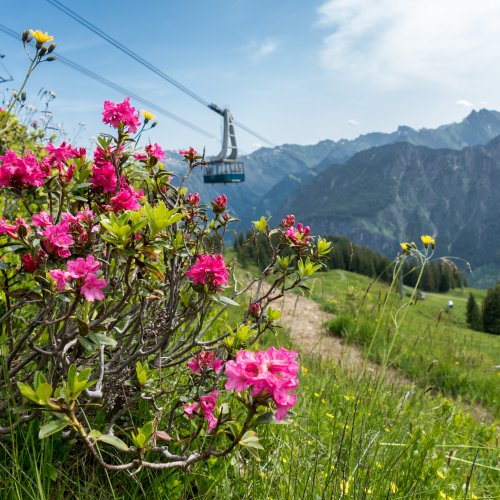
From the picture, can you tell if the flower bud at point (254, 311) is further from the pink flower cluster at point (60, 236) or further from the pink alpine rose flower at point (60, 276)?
the pink alpine rose flower at point (60, 276)

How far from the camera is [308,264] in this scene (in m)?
2.46

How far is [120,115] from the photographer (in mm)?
2322

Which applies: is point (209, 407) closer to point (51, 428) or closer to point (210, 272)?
point (210, 272)

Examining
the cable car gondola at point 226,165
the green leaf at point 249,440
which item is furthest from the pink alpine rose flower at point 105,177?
the cable car gondola at point 226,165

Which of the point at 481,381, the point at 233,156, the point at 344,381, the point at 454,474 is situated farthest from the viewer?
the point at 233,156

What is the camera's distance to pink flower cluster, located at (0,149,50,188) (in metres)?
1.85

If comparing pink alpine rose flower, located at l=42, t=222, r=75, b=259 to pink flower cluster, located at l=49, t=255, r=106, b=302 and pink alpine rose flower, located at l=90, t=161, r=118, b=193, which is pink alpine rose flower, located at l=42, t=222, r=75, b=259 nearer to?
pink flower cluster, located at l=49, t=255, r=106, b=302

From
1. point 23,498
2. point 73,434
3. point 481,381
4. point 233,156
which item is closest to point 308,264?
point 73,434

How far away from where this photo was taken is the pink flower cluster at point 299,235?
253cm

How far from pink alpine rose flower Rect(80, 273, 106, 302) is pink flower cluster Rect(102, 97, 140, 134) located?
1203mm

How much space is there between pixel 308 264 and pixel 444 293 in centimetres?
11891

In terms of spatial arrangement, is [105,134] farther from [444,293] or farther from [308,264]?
[444,293]

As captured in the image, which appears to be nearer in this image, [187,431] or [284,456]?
[187,431]

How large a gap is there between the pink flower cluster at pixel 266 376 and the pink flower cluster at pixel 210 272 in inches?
27.4
